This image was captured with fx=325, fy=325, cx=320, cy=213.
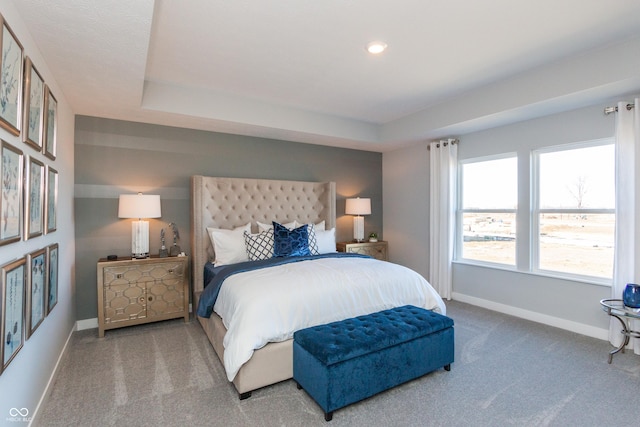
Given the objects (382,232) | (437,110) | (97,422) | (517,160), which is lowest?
(97,422)

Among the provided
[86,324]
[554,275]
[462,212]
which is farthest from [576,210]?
[86,324]

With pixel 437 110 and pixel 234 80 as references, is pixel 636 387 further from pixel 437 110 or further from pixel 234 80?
pixel 234 80

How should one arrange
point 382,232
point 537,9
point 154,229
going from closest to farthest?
point 537,9
point 154,229
point 382,232

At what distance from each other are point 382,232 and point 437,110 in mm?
2537

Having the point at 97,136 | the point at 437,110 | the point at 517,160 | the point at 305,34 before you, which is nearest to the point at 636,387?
the point at 517,160

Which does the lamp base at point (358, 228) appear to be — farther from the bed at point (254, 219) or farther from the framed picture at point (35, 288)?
the framed picture at point (35, 288)

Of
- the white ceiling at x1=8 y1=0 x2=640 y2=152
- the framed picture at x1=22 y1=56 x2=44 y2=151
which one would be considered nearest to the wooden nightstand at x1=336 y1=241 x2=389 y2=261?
the white ceiling at x1=8 y1=0 x2=640 y2=152

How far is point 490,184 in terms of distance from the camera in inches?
181

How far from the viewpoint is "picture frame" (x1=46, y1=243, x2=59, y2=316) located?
2387 millimetres

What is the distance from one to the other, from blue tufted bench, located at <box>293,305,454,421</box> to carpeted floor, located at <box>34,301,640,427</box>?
129 millimetres

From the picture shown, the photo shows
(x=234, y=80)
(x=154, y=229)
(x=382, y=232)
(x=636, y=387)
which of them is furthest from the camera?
(x=382, y=232)

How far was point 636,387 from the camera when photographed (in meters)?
2.49

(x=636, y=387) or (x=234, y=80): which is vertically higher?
(x=234, y=80)

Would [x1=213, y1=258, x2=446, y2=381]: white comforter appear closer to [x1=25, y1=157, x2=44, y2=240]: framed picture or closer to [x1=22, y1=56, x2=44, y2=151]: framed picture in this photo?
[x1=25, y1=157, x2=44, y2=240]: framed picture
